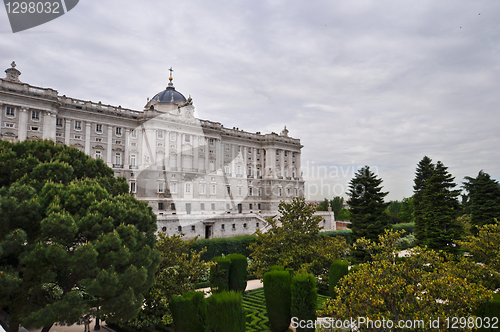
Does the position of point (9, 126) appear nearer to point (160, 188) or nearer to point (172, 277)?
point (160, 188)

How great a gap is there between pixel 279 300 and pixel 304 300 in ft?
4.58

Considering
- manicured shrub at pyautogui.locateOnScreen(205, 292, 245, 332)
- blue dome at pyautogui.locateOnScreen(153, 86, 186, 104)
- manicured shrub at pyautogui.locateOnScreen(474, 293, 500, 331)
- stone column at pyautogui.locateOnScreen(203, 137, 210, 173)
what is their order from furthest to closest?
stone column at pyautogui.locateOnScreen(203, 137, 210, 173) < blue dome at pyautogui.locateOnScreen(153, 86, 186, 104) < manicured shrub at pyautogui.locateOnScreen(205, 292, 245, 332) < manicured shrub at pyautogui.locateOnScreen(474, 293, 500, 331)

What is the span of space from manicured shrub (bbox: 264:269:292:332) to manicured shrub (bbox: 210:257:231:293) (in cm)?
428

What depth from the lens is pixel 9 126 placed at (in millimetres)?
40281

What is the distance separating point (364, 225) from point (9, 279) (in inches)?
1068

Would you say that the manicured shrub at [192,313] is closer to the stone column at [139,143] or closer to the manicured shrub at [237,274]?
the manicured shrub at [237,274]

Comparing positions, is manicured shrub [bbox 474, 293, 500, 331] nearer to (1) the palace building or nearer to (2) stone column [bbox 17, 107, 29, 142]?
(1) the palace building

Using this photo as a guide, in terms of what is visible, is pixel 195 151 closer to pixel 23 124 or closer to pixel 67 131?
pixel 67 131

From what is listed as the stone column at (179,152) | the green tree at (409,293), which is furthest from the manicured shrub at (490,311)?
the stone column at (179,152)

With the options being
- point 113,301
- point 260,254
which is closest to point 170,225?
point 260,254

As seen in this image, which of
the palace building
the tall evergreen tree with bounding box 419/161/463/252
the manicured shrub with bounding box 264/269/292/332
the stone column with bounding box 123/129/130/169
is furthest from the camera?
the stone column with bounding box 123/129/130/169

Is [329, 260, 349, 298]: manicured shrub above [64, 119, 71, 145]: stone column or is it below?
below

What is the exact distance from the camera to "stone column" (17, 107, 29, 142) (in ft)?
133

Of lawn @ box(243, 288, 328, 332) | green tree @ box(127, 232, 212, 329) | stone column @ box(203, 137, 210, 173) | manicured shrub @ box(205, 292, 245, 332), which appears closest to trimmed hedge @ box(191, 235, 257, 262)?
lawn @ box(243, 288, 328, 332)
